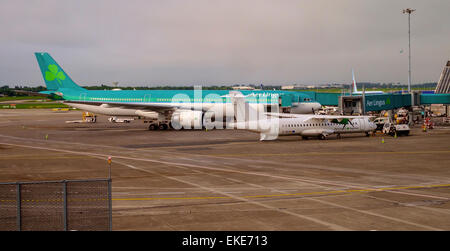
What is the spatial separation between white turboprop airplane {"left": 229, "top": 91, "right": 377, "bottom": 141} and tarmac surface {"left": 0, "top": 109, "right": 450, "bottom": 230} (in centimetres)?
135

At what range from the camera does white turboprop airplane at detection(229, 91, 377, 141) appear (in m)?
44.1

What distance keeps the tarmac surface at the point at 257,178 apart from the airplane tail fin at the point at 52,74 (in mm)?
18605

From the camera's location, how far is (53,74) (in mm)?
65250

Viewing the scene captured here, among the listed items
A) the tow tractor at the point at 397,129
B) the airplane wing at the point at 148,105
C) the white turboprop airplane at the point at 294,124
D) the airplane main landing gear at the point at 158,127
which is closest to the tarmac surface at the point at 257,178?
the white turboprop airplane at the point at 294,124

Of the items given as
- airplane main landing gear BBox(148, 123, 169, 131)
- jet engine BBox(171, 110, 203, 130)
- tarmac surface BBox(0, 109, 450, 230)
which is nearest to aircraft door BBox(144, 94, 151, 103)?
airplane main landing gear BBox(148, 123, 169, 131)

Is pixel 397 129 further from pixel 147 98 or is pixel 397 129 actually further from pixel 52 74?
pixel 52 74

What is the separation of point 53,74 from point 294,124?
3943cm

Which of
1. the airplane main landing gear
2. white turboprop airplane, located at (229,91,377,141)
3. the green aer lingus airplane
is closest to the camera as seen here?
white turboprop airplane, located at (229,91,377,141)

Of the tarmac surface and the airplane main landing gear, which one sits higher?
the airplane main landing gear

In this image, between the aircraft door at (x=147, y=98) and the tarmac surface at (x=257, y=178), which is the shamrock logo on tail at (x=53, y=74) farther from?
the tarmac surface at (x=257, y=178)

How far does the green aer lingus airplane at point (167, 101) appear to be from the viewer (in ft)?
194

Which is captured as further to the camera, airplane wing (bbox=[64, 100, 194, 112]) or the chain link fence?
airplane wing (bbox=[64, 100, 194, 112])

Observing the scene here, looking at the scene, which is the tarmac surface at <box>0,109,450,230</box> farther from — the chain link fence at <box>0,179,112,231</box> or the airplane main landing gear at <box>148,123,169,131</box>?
the airplane main landing gear at <box>148,123,169,131</box>
